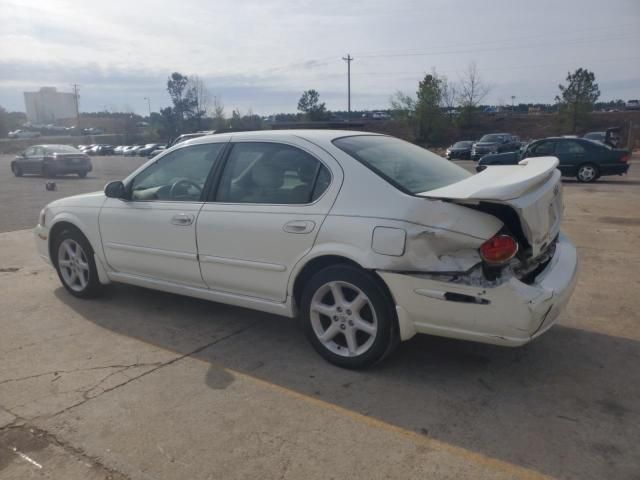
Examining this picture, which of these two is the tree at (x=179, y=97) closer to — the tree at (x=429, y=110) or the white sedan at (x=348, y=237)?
the tree at (x=429, y=110)

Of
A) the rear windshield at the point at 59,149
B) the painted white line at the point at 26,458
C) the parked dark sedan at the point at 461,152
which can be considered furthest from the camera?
the parked dark sedan at the point at 461,152

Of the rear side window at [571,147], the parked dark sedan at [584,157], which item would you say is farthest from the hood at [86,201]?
the rear side window at [571,147]

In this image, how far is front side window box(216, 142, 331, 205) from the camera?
3.72m

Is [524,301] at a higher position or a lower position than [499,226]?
lower

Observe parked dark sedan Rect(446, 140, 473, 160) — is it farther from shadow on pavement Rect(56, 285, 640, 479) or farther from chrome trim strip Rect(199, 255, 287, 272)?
chrome trim strip Rect(199, 255, 287, 272)

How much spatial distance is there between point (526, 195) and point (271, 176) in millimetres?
1798

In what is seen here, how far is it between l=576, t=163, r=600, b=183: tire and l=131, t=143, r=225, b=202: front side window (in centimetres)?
1495

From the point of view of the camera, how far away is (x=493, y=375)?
3.48 m

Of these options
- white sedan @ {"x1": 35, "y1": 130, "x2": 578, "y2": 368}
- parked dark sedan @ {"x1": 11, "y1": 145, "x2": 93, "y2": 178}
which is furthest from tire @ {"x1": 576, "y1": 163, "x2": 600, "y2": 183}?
parked dark sedan @ {"x1": 11, "y1": 145, "x2": 93, "y2": 178}

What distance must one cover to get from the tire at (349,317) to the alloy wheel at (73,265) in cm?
265

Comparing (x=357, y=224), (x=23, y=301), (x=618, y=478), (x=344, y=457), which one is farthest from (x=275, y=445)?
(x=23, y=301)

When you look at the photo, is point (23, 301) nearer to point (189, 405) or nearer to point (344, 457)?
point (189, 405)

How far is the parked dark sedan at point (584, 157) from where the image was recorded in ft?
52.5

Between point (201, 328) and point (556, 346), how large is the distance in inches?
109
